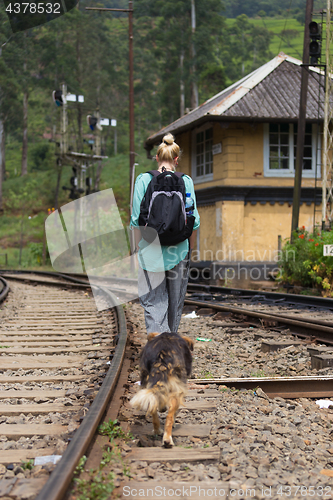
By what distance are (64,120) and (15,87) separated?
64.7 ft

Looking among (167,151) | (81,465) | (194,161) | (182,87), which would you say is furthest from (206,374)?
(182,87)

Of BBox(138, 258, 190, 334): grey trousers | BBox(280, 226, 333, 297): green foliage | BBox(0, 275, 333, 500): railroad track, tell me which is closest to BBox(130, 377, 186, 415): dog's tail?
BBox(0, 275, 333, 500): railroad track

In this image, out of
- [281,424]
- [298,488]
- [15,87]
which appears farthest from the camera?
[15,87]

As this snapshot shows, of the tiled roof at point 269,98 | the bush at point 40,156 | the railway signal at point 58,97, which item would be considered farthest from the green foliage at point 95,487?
the bush at point 40,156

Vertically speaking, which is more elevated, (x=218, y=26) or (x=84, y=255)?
(x=218, y=26)

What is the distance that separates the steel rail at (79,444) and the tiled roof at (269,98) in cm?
1447

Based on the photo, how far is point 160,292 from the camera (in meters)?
3.84

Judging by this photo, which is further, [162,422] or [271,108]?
[271,108]

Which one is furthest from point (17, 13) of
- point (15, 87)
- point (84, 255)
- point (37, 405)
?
point (37, 405)

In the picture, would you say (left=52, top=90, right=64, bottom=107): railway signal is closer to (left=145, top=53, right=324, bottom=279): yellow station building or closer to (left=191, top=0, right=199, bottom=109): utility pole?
(left=145, top=53, right=324, bottom=279): yellow station building

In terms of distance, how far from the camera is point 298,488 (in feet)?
8.26

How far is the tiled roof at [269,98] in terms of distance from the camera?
17.6 m

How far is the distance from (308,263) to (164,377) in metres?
10.1

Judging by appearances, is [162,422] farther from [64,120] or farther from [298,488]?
[64,120]
